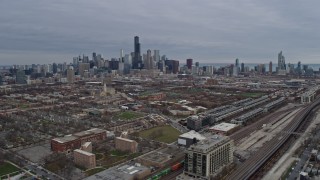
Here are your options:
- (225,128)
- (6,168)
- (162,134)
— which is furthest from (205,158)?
(6,168)

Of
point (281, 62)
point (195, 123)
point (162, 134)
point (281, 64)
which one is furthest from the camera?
point (281, 62)

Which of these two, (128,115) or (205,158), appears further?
(128,115)

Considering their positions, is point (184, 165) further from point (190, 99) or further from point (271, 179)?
point (190, 99)

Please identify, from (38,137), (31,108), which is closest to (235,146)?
(38,137)

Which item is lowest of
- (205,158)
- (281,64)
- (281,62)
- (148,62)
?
(205,158)

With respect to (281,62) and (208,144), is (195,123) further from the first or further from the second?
(281,62)

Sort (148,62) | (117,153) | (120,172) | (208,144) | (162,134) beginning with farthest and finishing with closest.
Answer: (148,62) < (162,134) < (117,153) < (120,172) < (208,144)

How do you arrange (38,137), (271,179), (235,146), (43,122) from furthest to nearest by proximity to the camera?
(43,122) → (38,137) → (235,146) → (271,179)

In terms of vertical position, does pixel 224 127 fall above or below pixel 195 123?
below
